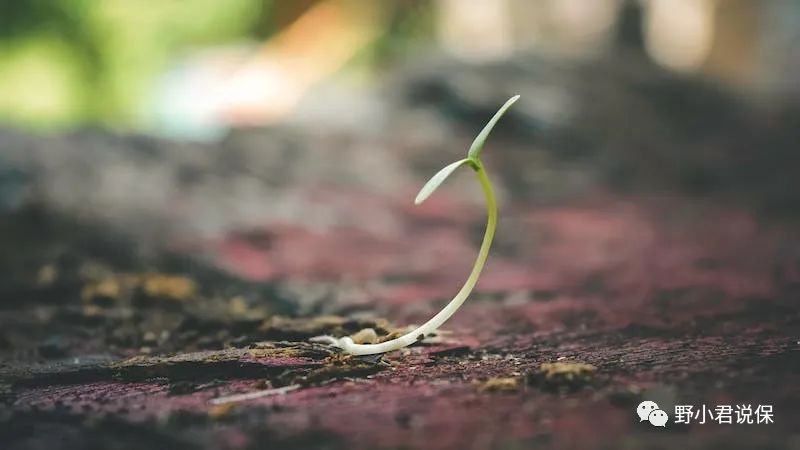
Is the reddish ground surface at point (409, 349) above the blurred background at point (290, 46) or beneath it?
beneath

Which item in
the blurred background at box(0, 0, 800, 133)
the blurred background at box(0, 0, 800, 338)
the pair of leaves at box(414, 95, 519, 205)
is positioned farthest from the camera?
the blurred background at box(0, 0, 800, 133)

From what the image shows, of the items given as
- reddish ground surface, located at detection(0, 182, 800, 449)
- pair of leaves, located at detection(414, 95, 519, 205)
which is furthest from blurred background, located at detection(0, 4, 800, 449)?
pair of leaves, located at detection(414, 95, 519, 205)

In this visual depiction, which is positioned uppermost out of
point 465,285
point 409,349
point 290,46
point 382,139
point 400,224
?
point 290,46

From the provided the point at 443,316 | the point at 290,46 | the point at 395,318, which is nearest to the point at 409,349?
the point at 443,316

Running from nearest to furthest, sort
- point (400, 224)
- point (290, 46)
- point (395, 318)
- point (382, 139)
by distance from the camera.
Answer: point (395, 318) → point (400, 224) → point (382, 139) → point (290, 46)

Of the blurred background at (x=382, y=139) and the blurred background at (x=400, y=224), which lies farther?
the blurred background at (x=382, y=139)

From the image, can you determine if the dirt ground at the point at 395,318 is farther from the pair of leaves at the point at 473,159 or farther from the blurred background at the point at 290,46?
the blurred background at the point at 290,46

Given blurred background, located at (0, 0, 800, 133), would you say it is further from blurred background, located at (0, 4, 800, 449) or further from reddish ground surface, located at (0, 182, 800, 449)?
reddish ground surface, located at (0, 182, 800, 449)

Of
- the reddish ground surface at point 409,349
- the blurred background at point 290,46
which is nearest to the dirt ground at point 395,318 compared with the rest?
the reddish ground surface at point 409,349

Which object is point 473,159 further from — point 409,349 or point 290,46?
point 290,46

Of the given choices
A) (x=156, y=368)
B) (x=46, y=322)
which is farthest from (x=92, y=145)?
(x=156, y=368)

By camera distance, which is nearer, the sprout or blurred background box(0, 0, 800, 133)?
the sprout
